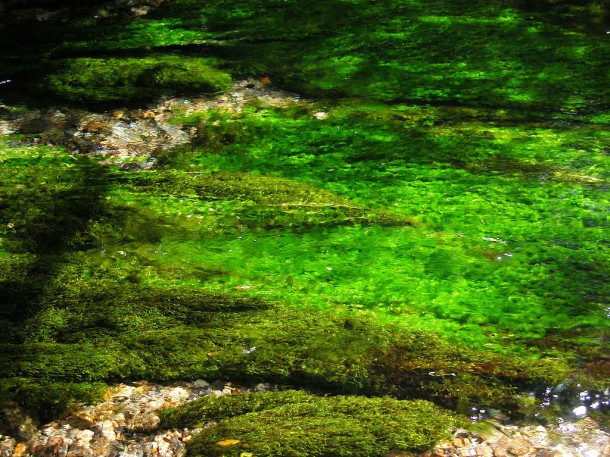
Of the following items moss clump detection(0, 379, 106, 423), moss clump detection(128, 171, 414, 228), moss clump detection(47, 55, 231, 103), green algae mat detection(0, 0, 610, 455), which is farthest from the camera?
moss clump detection(47, 55, 231, 103)

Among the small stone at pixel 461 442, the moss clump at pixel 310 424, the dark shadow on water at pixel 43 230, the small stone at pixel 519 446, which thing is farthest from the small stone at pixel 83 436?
the small stone at pixel 519 446

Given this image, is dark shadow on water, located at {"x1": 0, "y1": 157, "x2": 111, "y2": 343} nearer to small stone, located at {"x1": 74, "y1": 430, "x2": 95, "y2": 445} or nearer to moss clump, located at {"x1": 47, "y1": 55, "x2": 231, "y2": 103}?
small stone, located at {"x1": 74, "y1": 430, "x2": 95, "y2": 445}

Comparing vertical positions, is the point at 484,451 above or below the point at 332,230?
below

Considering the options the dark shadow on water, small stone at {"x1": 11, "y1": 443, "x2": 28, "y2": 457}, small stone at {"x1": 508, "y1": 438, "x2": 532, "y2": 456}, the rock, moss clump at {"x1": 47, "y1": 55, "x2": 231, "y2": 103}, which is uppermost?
moss clump at {"x1": 47, "y1": 55, "x2": 231, "y2": 103}

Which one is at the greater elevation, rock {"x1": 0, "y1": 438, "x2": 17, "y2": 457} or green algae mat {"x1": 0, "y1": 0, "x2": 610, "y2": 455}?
green algae mat {"x1": 0, "y1": 0, "x2": 610, "y2": 455}

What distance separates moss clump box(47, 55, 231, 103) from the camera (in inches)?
188

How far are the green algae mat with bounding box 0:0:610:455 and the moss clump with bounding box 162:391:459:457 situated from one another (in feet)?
0.04

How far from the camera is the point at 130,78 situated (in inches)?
195

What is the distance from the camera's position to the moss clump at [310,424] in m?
1.97

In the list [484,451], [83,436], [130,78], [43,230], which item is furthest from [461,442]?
[130,78]

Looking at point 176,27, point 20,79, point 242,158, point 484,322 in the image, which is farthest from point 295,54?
point 484,322

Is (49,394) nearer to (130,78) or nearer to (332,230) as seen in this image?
(332,230)

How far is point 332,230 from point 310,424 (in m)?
1.20

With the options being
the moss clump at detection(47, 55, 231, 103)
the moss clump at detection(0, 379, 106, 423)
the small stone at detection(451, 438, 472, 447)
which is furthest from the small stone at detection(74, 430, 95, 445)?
the moss clump at detection(47, 55, 231, 103)
